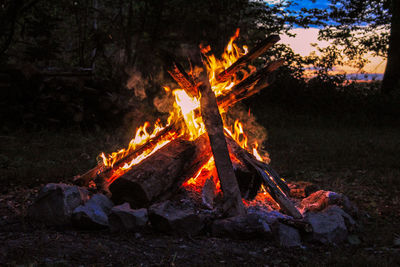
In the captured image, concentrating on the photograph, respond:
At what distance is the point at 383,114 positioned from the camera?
557 inches

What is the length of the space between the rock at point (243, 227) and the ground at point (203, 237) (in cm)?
Result: 10

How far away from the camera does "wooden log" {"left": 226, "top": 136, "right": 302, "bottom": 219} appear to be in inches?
173

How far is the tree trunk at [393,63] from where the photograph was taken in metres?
14.7

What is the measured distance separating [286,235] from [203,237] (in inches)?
32.2

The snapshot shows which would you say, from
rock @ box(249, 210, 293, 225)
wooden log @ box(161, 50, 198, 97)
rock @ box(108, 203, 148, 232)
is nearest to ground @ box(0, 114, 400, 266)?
rock @ box(108, 203, 148, 232)

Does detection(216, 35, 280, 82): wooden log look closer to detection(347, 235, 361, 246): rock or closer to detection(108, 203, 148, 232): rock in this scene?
detection(108, 203, 148, 232): rock

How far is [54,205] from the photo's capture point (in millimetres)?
4090

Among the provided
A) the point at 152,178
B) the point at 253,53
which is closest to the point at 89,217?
the point at 152,178

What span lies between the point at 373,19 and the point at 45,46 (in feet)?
40.7

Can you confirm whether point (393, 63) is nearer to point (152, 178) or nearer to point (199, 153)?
point (199, 153)

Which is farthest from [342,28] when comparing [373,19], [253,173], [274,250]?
[274,250]

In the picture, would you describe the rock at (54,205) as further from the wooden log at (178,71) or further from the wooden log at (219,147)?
the wooden log at (178,71)

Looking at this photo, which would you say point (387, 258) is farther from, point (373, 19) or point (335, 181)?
point (373, 19)

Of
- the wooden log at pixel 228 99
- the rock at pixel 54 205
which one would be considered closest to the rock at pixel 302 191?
the wooden log at pixel 228 99
